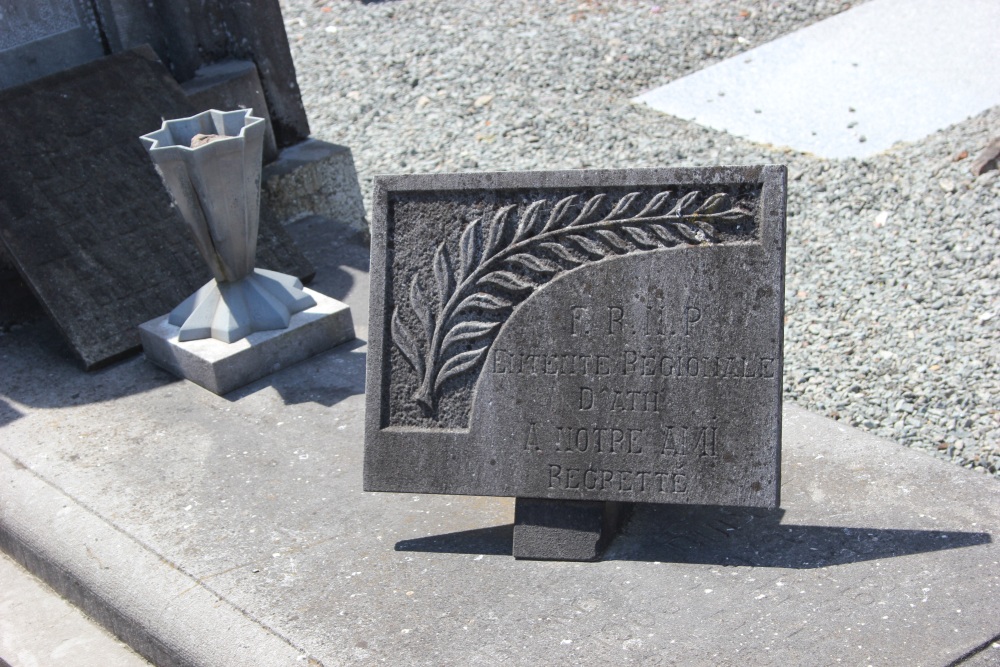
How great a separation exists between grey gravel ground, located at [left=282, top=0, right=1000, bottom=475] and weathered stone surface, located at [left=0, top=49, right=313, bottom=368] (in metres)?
2.19

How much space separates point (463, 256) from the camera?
3150 mm

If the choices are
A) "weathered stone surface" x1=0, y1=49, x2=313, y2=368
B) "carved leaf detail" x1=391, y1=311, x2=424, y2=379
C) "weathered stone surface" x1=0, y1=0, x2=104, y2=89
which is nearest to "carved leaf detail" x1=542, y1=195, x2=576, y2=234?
"carved leaf detail" x1=391, y1=311, x2=424, y2=379

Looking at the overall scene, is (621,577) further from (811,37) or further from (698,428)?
(811,37)

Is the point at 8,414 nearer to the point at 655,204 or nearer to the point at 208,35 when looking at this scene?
the point at 208,35

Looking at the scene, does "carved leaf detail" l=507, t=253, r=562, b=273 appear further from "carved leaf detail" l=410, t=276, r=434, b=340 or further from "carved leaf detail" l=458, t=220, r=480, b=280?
"carved leaf detail" l=410, t=276, r=434, b=340

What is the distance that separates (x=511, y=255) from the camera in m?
3.13

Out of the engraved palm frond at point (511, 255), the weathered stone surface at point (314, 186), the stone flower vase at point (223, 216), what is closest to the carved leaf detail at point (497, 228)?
the engraved palm frond at point (511, 255)

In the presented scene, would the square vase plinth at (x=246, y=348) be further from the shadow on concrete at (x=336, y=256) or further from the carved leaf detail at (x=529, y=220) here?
the carved leaf detail at (x=529, y=220)

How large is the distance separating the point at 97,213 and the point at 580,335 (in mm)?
2740

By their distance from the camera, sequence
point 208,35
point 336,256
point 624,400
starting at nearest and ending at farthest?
point 624,400, point 336,256, point 208,35

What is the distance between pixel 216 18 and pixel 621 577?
4099mm

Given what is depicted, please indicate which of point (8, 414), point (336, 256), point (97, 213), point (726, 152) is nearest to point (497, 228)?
point (8, 414)

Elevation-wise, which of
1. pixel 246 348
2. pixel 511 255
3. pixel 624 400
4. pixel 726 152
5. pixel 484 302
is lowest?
pixel 726 152

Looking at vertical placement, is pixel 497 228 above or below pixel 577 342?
above
